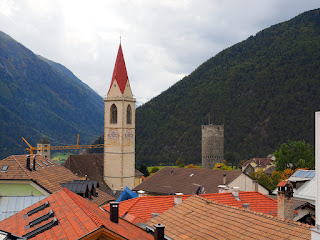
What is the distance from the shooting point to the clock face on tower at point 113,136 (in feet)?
195

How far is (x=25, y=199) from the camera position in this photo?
852 inches

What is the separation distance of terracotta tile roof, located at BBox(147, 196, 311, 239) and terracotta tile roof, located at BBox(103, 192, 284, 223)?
3278mm

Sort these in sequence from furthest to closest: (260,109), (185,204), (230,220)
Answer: (260,109)
(185,204)
(230,220)

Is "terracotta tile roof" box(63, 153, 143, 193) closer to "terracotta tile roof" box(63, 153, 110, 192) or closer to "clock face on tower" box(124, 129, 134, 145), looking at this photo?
"terracotta tile roof" box(63, 153, 110, 192)

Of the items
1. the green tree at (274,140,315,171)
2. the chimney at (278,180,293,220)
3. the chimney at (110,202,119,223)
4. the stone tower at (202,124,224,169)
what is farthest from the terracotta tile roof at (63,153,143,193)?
the chimney at (110,202,119,223)

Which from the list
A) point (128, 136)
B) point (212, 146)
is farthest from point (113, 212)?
point (212, 146)

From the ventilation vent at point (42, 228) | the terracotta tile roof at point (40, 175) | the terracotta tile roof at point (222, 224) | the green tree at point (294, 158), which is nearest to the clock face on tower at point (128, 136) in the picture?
the green tree at point (294, 158)

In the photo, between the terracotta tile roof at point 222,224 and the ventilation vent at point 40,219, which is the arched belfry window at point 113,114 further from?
the ventilation vent at point 40,219

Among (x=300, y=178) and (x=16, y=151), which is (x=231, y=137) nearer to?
(x=16, y=151)

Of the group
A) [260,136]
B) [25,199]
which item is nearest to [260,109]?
[260,136]

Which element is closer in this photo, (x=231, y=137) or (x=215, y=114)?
(x=231, y=137)

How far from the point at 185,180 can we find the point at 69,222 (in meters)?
31.3

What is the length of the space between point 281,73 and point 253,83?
30.1 ft

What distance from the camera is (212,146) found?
299ft
